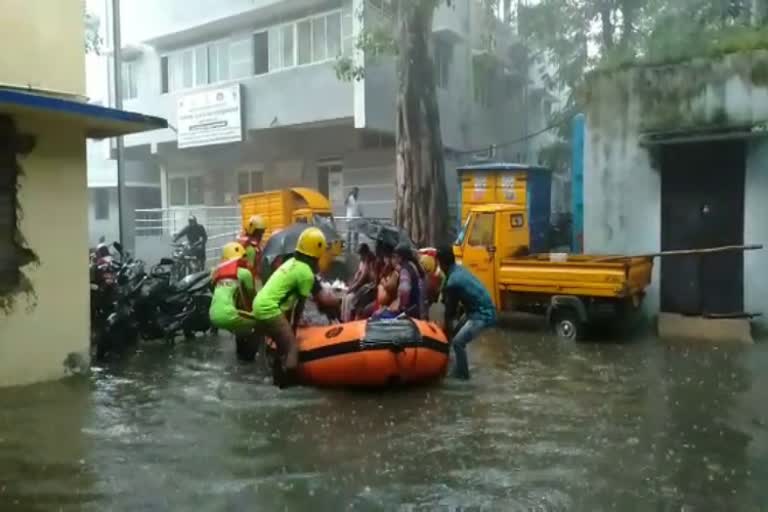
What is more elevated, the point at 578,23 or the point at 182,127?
the point at 578,23

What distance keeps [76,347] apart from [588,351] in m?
6.30

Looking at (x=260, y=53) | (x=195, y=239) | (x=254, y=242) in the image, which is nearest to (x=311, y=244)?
(x=254, y=242)

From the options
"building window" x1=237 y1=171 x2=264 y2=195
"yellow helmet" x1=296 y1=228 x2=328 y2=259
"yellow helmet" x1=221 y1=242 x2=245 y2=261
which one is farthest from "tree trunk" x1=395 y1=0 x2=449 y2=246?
"building window" x1=237 y1=171 x2=264 y2=195

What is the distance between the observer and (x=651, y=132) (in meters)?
12.0

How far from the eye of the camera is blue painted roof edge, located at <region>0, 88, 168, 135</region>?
6.98 meters

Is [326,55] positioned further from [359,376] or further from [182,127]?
[359,376]

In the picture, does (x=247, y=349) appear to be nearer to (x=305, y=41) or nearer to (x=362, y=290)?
(x=362, y=290)

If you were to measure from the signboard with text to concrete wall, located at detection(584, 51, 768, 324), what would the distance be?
408 inches

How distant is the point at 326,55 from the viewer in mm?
18953

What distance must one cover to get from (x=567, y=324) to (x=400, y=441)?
5.77 meters

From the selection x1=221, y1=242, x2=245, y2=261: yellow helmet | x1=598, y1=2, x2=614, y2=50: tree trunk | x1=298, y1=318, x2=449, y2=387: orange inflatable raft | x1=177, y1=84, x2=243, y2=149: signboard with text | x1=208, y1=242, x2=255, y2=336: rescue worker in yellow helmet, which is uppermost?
x1=598, y1=2, x2=614, y2=50: tree trunk

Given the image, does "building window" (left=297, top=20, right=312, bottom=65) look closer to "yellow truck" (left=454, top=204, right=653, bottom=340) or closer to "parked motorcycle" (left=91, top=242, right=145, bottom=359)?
"yellow truck" (left=454, top=204, right=653, bottom=340)

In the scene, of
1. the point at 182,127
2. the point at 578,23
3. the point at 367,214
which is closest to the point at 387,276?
the point at 367,214

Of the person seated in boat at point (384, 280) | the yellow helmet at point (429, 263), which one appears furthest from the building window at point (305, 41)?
the person seated in boat at point (384, 280)
